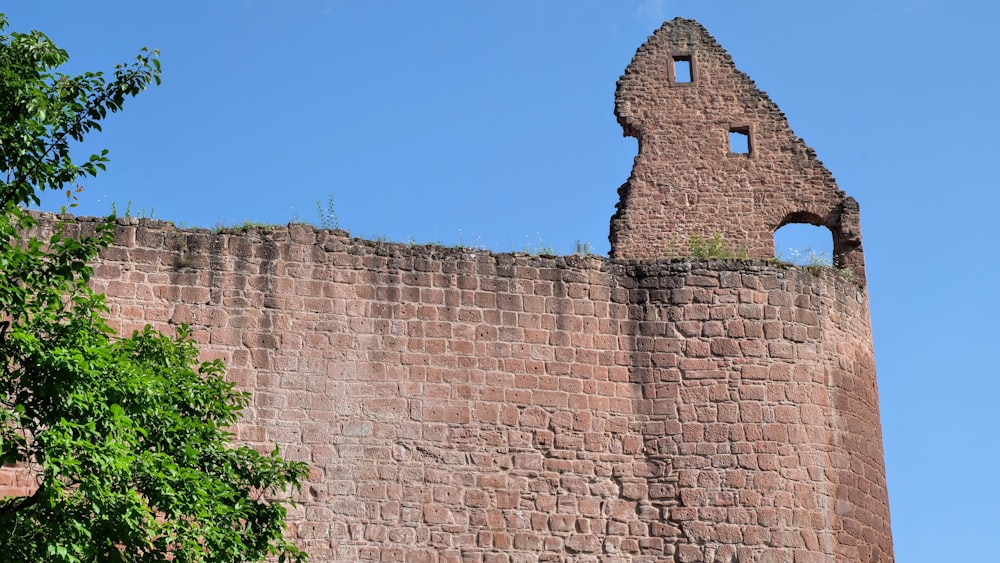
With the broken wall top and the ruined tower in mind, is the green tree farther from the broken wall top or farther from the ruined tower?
the broken wall top

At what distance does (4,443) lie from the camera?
10.7 metres

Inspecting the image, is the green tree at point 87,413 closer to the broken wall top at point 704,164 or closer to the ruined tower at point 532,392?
the ruined tower at point 532,392

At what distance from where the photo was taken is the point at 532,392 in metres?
14.5

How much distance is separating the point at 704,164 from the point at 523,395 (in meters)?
7.57

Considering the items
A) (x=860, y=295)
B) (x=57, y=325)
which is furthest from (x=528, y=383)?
(x=57, y=325)

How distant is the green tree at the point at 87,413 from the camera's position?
1042cm

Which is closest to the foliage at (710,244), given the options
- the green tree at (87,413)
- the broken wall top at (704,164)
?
the broken wall top at (704,164)

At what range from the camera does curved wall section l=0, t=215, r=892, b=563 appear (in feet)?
45.9

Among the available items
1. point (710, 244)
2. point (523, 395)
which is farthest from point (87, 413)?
point (710, 244)

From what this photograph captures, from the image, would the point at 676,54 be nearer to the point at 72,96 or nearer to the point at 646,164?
the point at 646,164

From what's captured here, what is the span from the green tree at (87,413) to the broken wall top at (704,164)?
925 cm

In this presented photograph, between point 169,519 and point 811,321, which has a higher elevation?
point 811,321

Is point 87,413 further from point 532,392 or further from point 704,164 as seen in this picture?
point 704,164

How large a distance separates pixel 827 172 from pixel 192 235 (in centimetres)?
Result: 972
